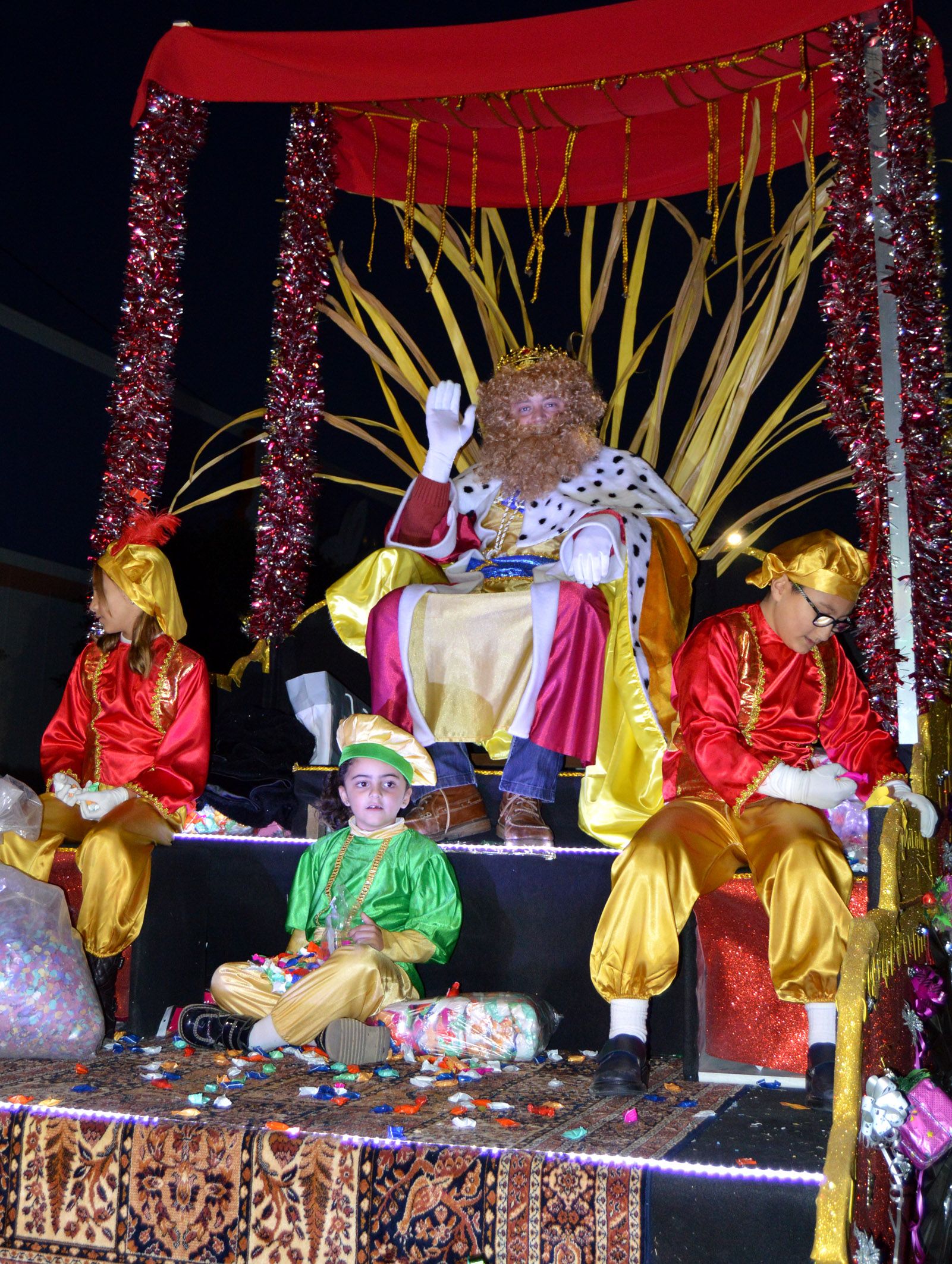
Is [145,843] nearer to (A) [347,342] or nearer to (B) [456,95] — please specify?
(B) [456,95]

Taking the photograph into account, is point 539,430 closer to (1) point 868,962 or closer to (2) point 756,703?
(2) point 756,703

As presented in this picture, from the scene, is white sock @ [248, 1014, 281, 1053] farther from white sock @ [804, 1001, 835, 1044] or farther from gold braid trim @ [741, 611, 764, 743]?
gold braid trim @ [741, 611, 764, 743]

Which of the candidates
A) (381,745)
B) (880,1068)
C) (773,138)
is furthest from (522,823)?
(773,138)

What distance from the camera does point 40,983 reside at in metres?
2.96

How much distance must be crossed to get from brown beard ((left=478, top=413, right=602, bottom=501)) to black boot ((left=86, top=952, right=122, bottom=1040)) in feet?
6.33

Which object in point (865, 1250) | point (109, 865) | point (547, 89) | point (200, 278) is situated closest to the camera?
point (865, 1250)

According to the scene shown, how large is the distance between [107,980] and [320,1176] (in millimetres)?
1256

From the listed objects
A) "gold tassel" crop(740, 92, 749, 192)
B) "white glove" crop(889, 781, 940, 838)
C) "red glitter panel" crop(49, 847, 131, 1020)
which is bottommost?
"red glitter panel" crop(49, 847, 131, 1020)

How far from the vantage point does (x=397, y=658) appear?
11.9 ft

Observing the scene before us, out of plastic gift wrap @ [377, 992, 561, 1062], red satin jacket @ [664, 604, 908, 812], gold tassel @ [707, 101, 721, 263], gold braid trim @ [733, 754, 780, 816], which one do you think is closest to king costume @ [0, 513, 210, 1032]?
plastic gift wrap @ [377, 992, 561, 1062]

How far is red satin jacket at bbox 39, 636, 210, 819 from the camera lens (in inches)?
142

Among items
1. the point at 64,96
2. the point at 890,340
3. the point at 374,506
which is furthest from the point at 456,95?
the point at 374,506

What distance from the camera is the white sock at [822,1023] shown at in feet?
8.77

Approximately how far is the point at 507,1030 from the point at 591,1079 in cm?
24
